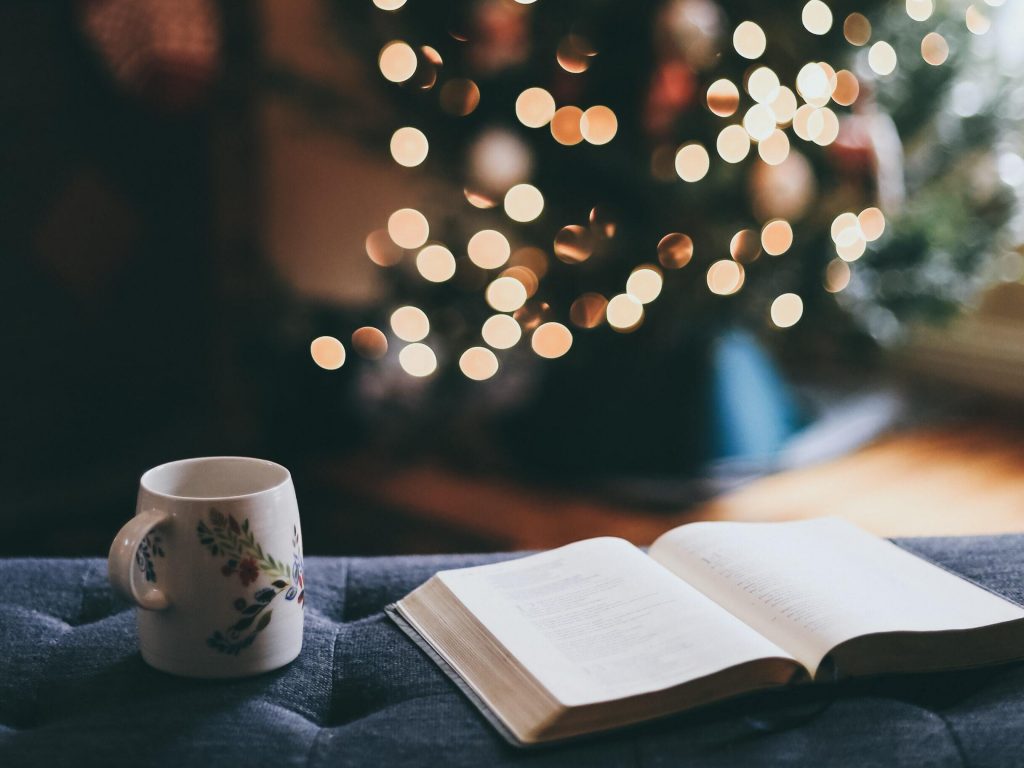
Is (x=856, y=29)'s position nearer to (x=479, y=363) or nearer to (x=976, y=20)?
(x=976, y=20)

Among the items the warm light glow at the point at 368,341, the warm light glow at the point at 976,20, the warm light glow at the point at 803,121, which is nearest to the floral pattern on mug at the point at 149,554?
the warm light glow at the point at 368,341

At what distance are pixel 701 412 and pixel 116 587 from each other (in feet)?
4.81

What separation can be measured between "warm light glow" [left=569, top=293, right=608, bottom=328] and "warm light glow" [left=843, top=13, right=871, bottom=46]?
633mm

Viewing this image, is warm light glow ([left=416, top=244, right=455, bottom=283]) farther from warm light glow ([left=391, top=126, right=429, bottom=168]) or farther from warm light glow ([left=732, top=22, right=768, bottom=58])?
warm light glow ([left=732, top=22, right=768, bottom=58])

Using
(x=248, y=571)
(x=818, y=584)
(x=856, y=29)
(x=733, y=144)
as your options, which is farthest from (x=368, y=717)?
(x=856, y=29)

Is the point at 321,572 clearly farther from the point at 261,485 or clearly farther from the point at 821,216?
the point at 821,216

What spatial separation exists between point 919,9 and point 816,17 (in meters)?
0.35

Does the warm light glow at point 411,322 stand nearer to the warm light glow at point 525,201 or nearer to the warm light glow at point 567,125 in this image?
the warm light glow at point 525,201

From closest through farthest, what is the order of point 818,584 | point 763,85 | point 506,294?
1. point 818,584
2. point 763,85
3. point 506,294

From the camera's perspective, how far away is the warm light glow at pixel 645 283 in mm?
1747

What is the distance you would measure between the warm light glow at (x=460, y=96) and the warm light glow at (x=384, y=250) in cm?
27

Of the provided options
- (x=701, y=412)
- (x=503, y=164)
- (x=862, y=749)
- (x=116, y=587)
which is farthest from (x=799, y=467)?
(x=116, y=587)

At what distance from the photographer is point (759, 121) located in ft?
5.59

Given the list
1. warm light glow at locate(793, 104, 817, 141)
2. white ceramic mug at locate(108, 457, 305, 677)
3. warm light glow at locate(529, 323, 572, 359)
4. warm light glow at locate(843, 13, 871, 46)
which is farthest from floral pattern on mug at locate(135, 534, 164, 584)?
warm light glow at locate(843, 13, 871, 46)
